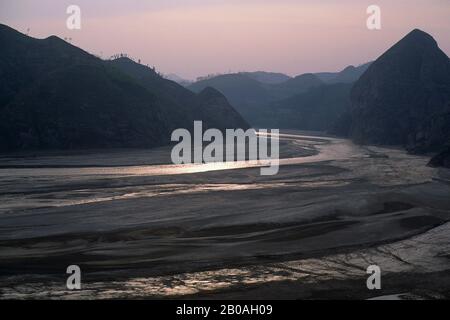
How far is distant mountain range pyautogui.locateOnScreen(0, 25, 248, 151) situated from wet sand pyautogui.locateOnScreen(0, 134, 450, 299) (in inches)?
1683

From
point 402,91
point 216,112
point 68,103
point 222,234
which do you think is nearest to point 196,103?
point 216,112

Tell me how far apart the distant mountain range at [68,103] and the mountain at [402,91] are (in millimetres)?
50268

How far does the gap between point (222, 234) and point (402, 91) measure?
12799 cm

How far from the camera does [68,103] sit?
11288cm

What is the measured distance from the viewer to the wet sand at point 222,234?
2303 centimetres

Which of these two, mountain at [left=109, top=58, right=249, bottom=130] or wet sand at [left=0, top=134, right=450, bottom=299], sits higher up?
mountain at [left=109, top=58, right=249, bottom=130]


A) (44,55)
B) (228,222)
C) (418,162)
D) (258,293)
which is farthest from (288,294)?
(44,55)

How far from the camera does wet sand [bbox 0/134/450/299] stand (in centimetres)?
2303
